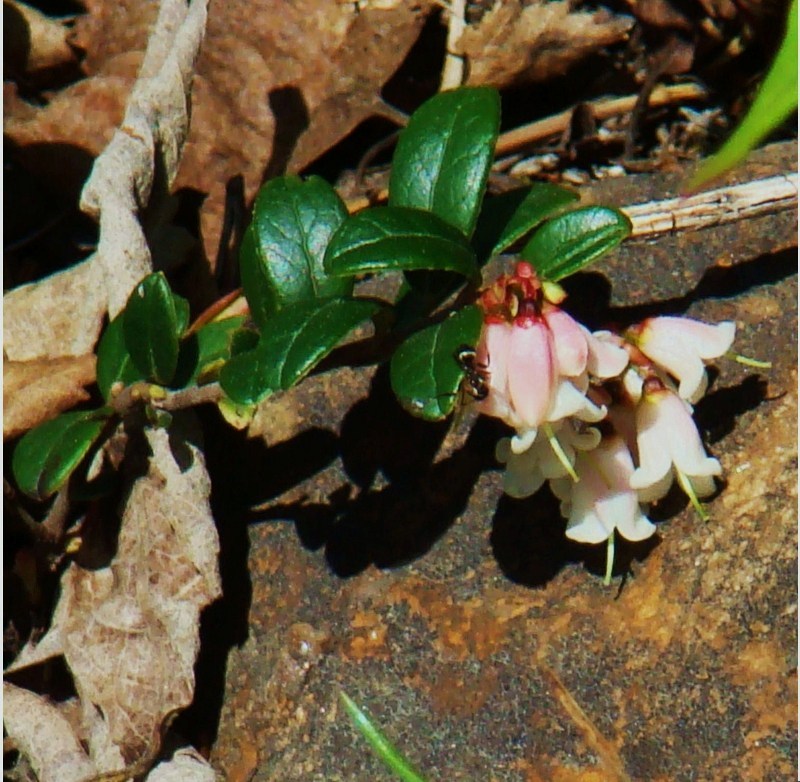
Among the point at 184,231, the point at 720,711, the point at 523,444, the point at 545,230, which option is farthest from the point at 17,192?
the point at 720,711

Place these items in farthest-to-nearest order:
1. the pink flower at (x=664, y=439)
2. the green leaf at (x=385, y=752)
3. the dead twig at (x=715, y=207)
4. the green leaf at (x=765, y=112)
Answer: the dead twig at (x=715, y=207) → the pink flower at (x=664, y=439) → the green leaf at (x=385, y=752) → the green leaf at (x=765, y=112)

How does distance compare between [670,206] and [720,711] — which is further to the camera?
[670,206]

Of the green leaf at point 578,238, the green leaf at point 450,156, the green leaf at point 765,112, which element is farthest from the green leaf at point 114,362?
the green leaf at point 765,112

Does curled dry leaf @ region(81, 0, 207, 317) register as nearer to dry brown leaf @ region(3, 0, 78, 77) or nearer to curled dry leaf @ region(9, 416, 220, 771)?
curled dry leaf @ region(9, 416, 220, 771)

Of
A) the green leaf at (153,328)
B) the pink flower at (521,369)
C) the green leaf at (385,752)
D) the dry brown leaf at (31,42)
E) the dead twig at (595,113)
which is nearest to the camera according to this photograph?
the green leaf at (385,752)

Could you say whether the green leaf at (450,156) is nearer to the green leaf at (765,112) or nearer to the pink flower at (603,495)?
the pink flower at (603,495)

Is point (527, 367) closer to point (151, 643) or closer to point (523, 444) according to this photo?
point (523, 444)
